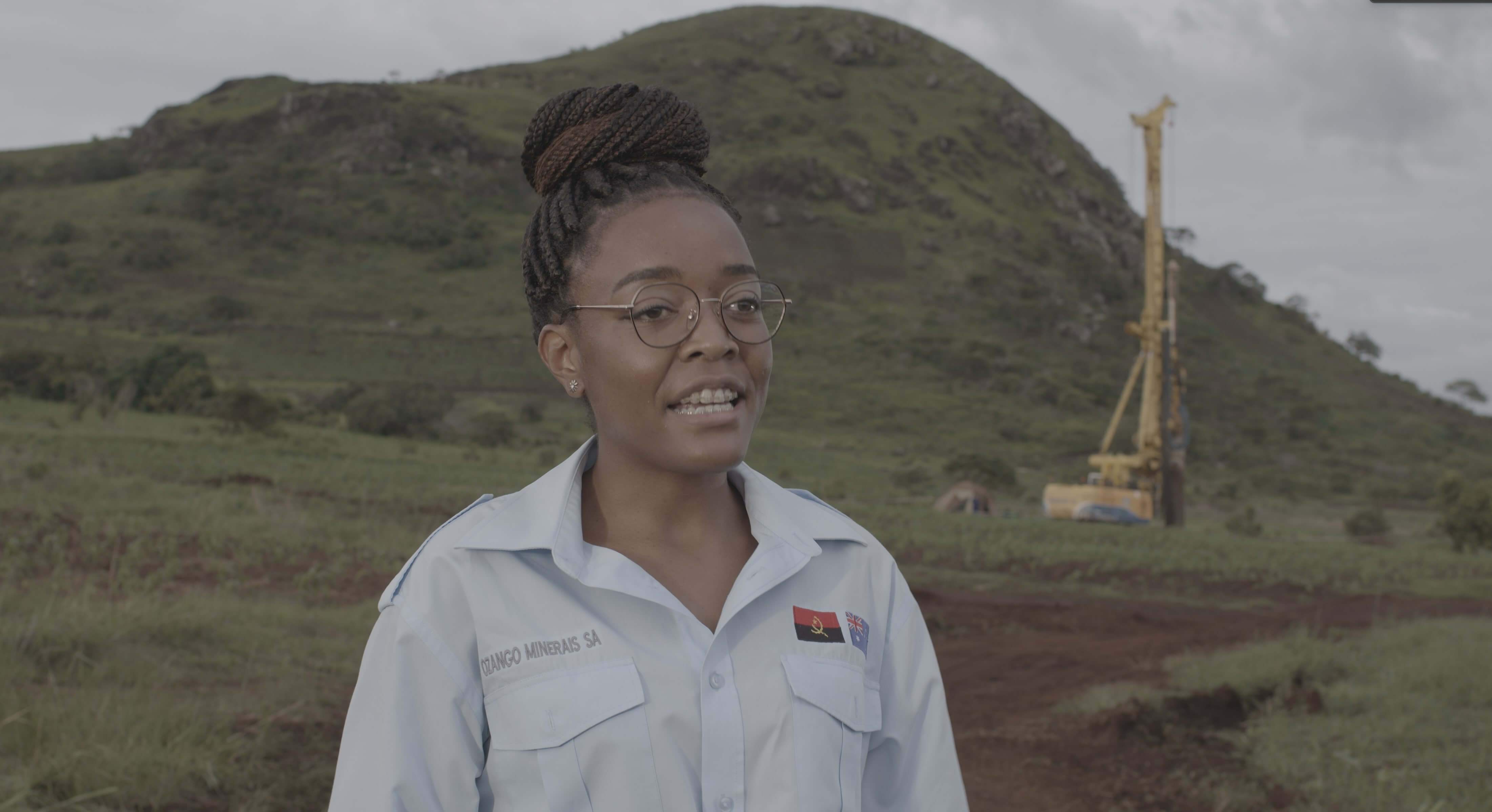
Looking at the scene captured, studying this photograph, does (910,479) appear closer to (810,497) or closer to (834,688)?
(810,497)

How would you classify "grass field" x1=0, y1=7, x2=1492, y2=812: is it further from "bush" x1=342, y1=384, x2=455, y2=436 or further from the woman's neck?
the woman's neck

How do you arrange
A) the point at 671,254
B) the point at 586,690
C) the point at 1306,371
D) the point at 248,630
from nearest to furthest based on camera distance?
the point at 586,690
the point at 671,254
the point at 248,630
the point at 1306,371

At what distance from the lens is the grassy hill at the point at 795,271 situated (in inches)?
1581

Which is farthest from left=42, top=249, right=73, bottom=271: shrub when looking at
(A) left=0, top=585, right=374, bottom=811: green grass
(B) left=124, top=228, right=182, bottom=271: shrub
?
(A) left=0, top=585, right=374, bottom=811: green grass

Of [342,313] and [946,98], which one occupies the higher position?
[946,98]

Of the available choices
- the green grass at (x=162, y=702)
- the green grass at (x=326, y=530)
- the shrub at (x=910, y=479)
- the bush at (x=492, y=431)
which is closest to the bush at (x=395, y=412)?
the bush at (x=492, y=431)

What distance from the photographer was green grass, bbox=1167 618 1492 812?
→ 4711 millimetres

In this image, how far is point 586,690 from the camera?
154 centimetres

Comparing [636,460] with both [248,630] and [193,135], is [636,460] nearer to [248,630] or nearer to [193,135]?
[248,630]

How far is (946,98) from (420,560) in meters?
99.7

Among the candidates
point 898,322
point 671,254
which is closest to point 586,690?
point 671,254

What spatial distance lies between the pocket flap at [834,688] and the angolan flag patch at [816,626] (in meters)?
0.03

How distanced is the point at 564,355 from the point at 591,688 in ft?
1.83

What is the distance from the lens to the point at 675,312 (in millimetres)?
1721
